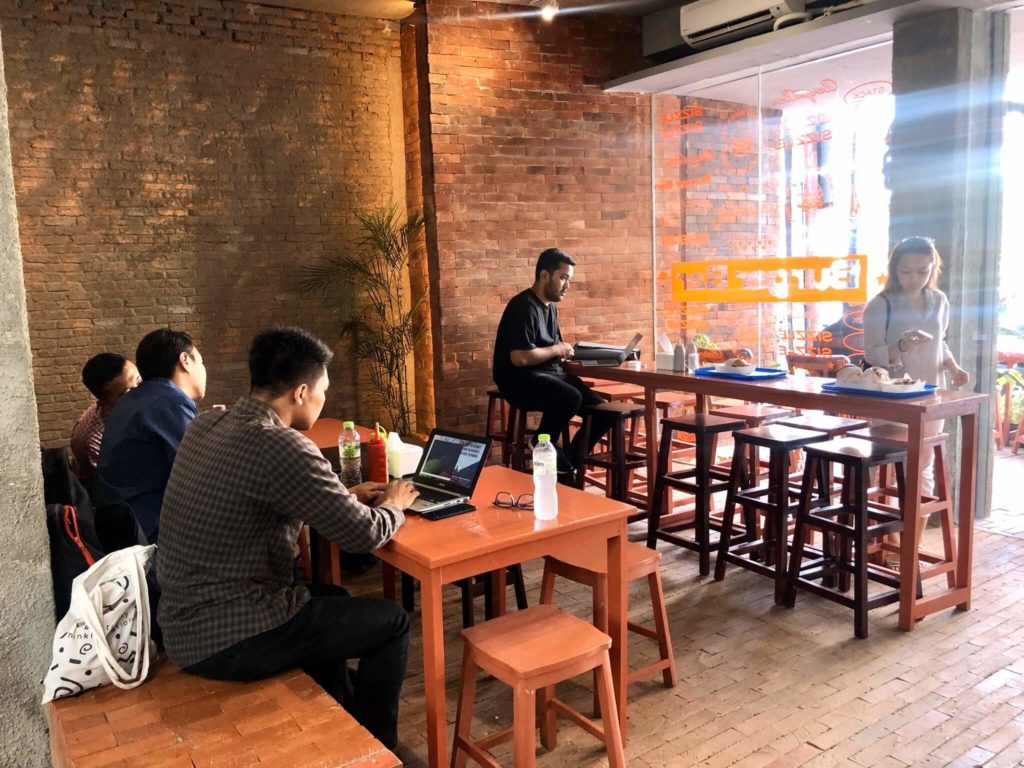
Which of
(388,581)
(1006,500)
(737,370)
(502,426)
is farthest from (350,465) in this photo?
(1006,500)

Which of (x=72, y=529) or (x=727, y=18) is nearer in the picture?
(x=72, y=529)

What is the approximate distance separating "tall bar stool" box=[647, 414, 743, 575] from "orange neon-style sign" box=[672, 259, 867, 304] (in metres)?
1.73

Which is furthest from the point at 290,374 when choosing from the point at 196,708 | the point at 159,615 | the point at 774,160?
the point at 774,160

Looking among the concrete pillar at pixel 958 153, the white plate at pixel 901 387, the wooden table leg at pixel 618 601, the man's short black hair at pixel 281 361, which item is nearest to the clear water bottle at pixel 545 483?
the wooden table leg at pixel 618 601

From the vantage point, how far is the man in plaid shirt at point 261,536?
2.12 metres

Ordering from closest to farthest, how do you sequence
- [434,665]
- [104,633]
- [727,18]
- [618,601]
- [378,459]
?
[104,633] < [434,665] < [618,601] < [378,459] < [727,18]

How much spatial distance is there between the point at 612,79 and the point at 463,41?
1.32m

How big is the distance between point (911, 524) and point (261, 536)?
2.57 metres

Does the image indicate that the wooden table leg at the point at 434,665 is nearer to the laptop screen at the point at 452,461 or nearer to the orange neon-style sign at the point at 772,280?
the laptop screen at the point at 452,461

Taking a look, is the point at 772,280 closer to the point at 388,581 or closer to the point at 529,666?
the point at 388,581

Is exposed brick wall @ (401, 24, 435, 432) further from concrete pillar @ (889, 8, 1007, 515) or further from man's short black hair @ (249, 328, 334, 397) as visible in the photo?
man's short black hair @ (249, 328, 334, 397)

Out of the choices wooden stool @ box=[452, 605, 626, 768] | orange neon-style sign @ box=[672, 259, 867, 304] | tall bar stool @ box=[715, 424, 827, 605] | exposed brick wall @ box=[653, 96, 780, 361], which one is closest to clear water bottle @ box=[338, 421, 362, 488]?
wooden stool @ box=[452, 605, 626, 768]

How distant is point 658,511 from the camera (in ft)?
14.2

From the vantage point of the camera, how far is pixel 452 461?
2.76 meters
